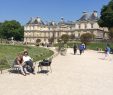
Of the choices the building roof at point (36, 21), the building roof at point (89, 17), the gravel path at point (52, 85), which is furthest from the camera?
the building roof at point (36, 21)

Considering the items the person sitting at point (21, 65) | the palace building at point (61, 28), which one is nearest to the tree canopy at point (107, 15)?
the palace building at point (61, 28)

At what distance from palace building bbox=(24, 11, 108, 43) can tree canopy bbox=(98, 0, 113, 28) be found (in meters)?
39.8

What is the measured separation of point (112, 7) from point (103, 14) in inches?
97.8

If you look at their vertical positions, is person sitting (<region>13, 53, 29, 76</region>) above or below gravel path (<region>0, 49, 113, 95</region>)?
above

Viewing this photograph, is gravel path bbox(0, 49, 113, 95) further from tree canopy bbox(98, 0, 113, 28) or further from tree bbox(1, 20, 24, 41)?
tree bbox(1, 20, 24, 41)

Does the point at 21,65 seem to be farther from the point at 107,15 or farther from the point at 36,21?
the point at 36,21

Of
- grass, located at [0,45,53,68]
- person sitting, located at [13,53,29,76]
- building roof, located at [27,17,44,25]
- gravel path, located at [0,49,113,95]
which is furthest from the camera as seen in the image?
building roof, located at [27,17,44,25]

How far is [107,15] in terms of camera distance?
7406cm

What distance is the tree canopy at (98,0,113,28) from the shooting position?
7356 centimetres

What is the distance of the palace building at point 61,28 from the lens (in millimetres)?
118688

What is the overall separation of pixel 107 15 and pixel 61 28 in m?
60.6

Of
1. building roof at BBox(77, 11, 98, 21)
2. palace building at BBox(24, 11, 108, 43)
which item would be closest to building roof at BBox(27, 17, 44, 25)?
palace building at BBox(24, 11, 108, 43)

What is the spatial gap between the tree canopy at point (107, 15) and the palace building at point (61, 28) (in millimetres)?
39818

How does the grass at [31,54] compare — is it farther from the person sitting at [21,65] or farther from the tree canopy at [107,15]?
the tree canopy at [107,15]
